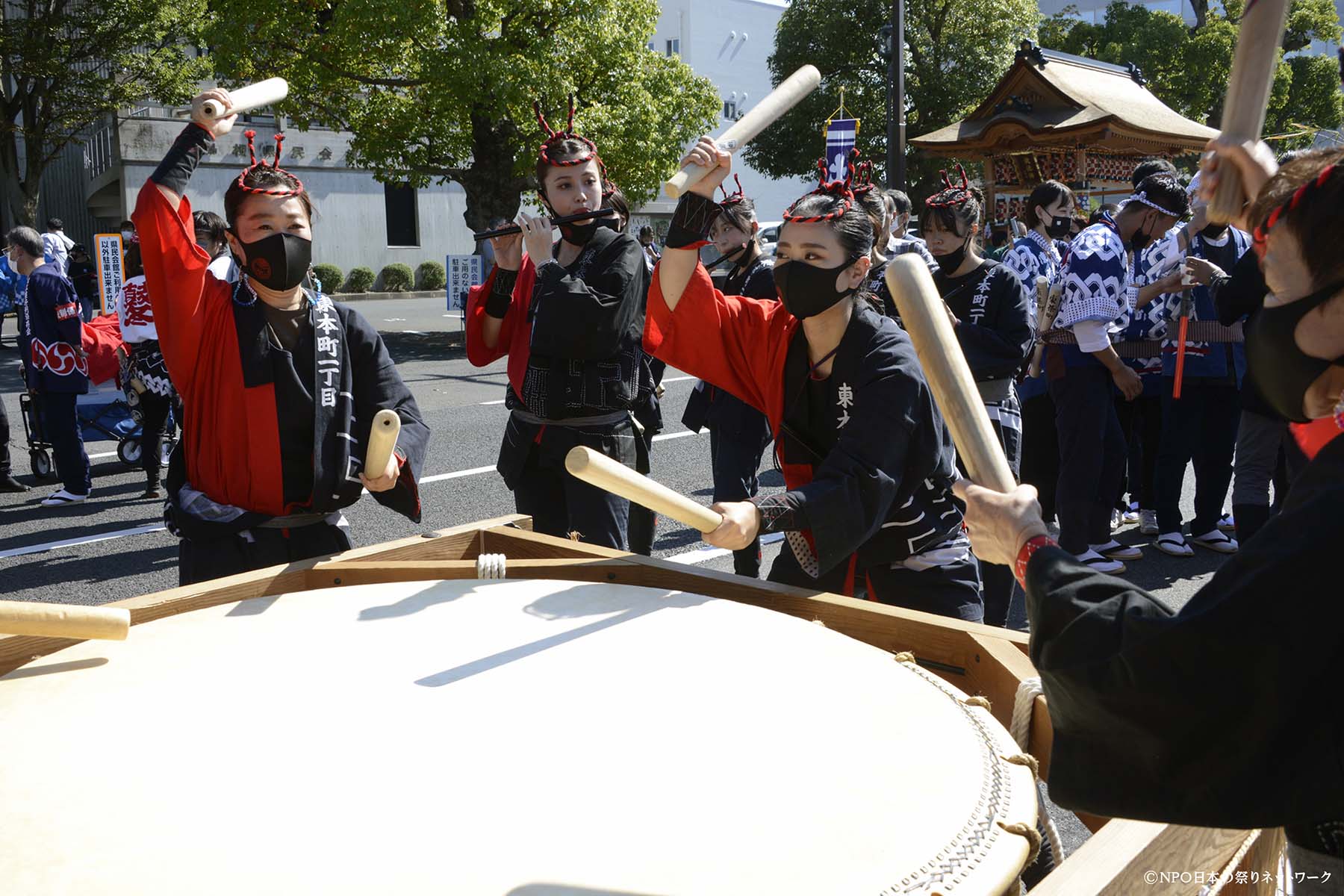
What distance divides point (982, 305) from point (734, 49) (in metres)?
32.6

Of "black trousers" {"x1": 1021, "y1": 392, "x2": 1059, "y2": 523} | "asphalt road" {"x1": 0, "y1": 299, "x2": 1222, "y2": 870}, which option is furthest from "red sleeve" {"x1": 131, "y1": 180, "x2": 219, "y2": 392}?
"black trousers" {"x1": 1021, "y1": 392, "x2": 1059, "y2": 523}

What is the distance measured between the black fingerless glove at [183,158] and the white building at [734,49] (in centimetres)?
3094

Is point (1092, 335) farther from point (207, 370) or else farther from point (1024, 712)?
point (207, 370)

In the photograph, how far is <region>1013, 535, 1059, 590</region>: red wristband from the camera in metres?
1.33

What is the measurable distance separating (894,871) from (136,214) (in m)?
2.10

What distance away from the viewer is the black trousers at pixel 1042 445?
5.43m

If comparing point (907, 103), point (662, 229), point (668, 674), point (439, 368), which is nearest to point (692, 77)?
point (439, 368)

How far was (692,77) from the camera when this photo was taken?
15.6 meters

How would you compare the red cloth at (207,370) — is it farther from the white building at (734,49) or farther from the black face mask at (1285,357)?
the white building at (734,49)

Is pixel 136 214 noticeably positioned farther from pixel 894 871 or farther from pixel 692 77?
pixel 692 77

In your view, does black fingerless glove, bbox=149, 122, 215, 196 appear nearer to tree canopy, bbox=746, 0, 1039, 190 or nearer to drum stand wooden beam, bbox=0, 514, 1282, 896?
drum stand wooden beam, bbox=0, 514, 1282, 896

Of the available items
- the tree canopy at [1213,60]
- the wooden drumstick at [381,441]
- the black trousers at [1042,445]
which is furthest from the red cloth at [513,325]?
the tree canopy at [1213,60]

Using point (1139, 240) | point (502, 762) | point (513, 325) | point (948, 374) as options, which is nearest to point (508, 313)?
point (513, 325)

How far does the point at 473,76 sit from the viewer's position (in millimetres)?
12523
